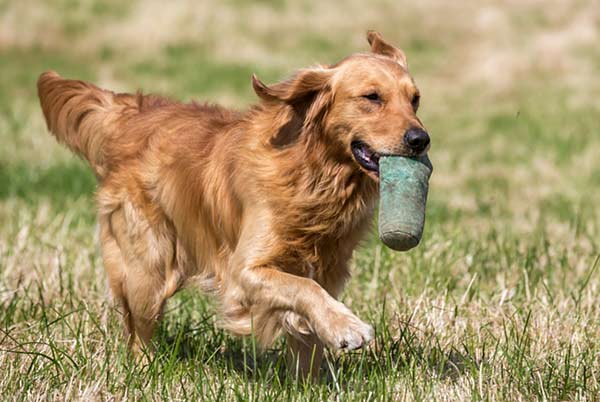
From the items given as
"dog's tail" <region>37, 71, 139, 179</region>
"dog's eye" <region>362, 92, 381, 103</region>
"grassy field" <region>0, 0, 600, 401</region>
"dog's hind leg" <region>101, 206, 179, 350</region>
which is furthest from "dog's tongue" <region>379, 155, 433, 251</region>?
"dog's tail" <region>37, 71, 139, 179</region>

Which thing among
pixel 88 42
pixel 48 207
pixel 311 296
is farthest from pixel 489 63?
pixel 311 296

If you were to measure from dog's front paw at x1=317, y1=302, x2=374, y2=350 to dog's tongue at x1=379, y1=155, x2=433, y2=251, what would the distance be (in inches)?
15.3

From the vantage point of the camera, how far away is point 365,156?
4.46 meters

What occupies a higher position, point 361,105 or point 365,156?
point 361,105

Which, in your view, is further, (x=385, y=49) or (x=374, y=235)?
(x=374, y=235)

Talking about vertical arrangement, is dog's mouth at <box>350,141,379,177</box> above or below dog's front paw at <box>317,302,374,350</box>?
above

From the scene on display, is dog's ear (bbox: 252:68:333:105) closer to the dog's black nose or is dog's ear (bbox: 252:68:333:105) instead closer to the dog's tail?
the dog's black nose

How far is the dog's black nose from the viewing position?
4.21 m

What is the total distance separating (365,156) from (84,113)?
78.9 inches

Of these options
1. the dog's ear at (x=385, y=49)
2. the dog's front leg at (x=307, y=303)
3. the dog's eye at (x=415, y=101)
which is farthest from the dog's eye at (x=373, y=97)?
the dog's front leg at (x=307, y=303)

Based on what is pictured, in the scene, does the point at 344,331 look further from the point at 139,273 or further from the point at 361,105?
the point at 139,273

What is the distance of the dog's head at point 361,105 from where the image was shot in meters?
4.28

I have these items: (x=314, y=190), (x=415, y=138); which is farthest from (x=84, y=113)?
(x=415, y=138)

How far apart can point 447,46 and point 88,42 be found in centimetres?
748
